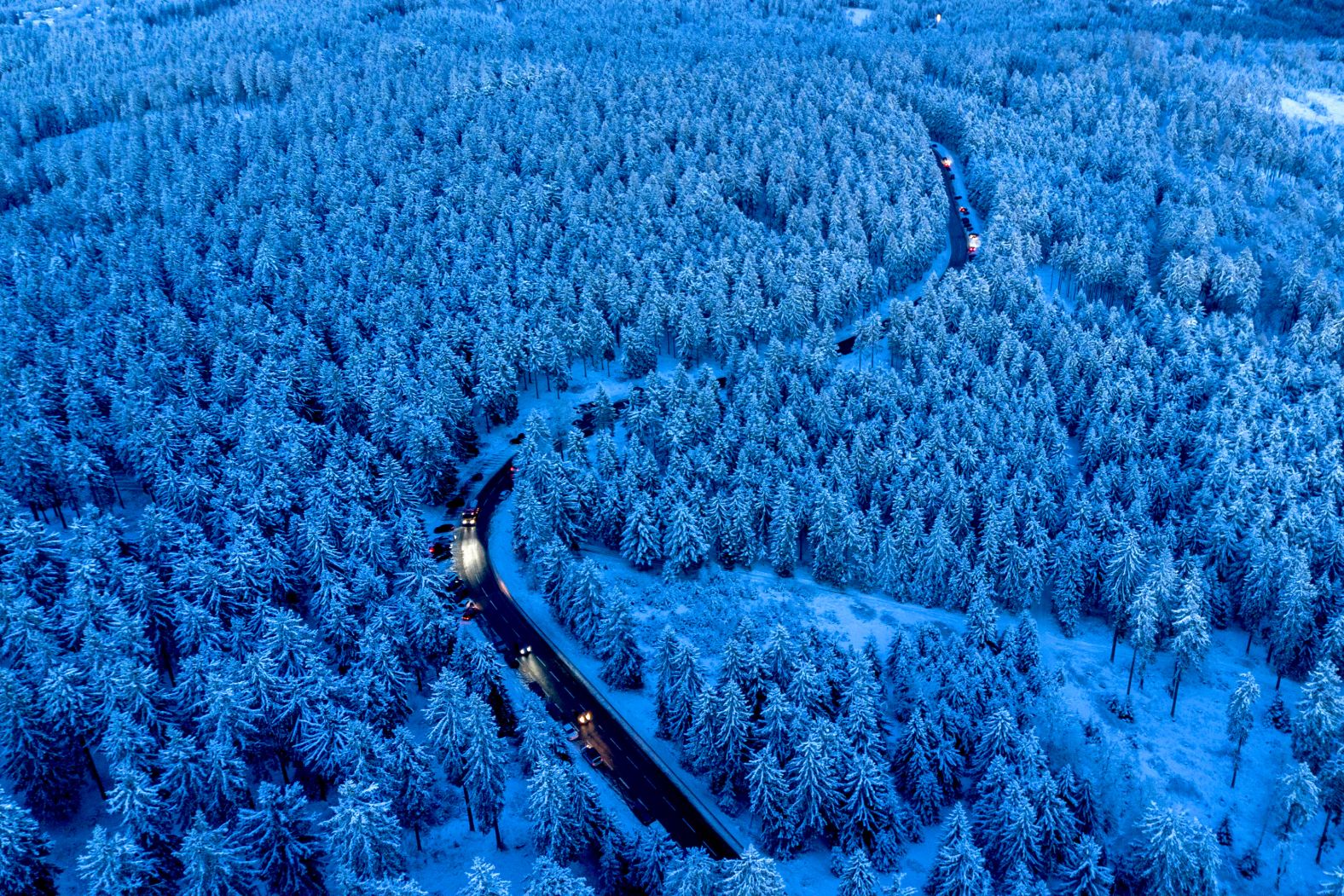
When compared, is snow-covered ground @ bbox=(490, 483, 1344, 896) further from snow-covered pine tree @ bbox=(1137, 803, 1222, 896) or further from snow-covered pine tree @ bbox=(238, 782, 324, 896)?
snow-covered pine tree @ bbox=(238, 782, 324, 896)

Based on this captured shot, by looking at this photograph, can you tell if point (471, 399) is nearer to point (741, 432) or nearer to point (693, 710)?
point (741, 432)

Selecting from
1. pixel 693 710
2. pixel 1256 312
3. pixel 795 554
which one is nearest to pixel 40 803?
pixel 693 710

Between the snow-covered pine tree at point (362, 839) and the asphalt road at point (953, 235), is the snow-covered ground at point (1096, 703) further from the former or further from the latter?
the asphalt road at point (953, 235)

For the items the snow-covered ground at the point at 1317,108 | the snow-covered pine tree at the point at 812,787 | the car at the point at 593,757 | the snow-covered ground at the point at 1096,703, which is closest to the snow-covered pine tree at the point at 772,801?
the snow-covered pine tree at the point at 812,787

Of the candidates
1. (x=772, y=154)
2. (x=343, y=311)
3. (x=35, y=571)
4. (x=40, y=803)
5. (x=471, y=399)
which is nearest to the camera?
(x=40, y=803)

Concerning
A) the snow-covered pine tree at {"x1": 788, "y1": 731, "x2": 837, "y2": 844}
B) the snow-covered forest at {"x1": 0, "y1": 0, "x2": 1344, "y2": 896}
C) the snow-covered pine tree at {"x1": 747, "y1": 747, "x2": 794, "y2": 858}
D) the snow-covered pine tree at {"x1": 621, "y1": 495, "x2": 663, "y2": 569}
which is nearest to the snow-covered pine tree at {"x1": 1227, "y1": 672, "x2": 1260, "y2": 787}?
the snow-covered forest at {"x1": 0, "y1": 0, "x2": 1344, "y2": 896}

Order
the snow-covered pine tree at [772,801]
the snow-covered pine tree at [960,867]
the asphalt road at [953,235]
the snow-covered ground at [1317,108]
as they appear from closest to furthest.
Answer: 1. the snow-covered pine tree at [960,867]
2. the snow-covered pine tree at [772,801]
3. the asphalt road at [953,235]
4. the snow-covered ground at [1317,108]
